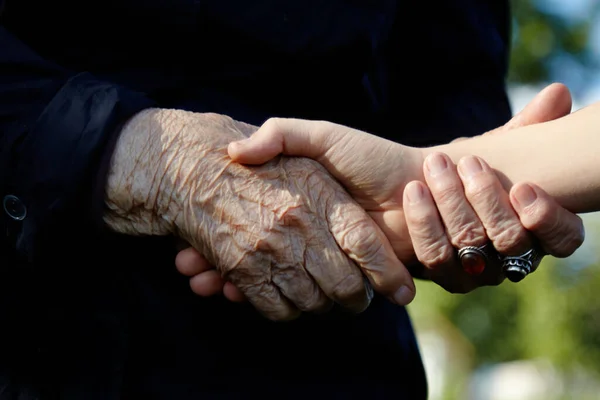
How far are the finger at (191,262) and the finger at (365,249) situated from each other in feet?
0.90

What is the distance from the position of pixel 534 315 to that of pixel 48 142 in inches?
385

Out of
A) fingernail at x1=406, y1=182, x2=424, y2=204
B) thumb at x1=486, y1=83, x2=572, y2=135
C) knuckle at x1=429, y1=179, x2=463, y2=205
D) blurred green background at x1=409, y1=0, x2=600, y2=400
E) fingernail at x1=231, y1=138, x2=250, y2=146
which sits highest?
thumb at x1=486, y1=83, x2=572, y2=135

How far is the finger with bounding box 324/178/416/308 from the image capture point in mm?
1471

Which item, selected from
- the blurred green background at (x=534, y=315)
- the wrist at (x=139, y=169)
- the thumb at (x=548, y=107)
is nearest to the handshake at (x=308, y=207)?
the wrist at (x=139, y=169)

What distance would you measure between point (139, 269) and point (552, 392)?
9.45 metres

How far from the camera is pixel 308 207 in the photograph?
147cm

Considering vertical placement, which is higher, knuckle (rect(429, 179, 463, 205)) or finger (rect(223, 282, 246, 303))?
knuckle (rect(429, 179, 463, 205))

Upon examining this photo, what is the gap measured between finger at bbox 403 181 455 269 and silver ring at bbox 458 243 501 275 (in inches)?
1.1

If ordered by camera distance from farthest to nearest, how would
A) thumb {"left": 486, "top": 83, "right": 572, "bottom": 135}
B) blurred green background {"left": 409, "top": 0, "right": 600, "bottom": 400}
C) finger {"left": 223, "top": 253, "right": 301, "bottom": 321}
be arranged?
blurred green background {"left": 409, "top": 0, "right": 600, "bottom": 400} < thumb {"left": 486, "top": 83, "right": 572, "bottom": 135} < finger {"left": 223, "top": 253, "right": 301, "bottom": 321}

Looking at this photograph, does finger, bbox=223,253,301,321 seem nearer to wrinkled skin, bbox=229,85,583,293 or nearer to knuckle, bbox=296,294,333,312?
knuckle, bbox=296,294,333,312

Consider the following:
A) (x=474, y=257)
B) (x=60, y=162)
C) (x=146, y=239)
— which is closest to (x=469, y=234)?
(x=474, y=257)

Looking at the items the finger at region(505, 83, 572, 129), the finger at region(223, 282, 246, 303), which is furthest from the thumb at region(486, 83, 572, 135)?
the finger at region(223, 282, 246, 303)

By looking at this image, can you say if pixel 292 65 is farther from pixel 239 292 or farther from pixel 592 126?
pixel 592 126

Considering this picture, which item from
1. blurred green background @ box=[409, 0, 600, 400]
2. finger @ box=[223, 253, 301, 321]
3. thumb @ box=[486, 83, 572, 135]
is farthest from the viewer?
blurred green background @ box=[409, 0, 600, 400]
